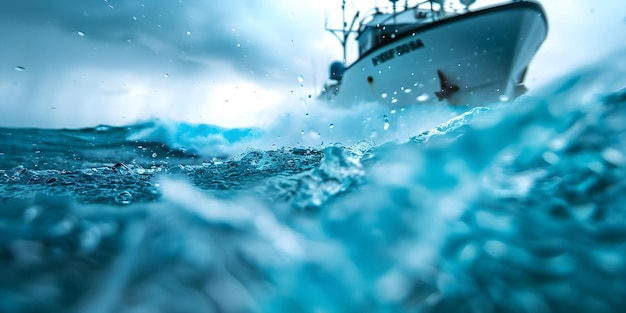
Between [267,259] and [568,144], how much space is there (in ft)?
4.96

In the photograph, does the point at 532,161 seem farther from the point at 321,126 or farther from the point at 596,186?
the point at 321,126

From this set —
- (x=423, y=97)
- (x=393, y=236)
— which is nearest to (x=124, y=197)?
(x=393, y=236)

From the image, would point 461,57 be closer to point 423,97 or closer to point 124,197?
point 423,97

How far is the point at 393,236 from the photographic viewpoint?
1228mm

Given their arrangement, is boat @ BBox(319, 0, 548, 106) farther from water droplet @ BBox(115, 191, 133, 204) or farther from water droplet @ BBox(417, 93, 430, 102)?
water droplet @ BBox(115, 191, 133, 204)

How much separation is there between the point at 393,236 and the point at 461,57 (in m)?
8.92

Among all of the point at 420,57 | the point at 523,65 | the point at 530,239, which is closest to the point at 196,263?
the point at 530,239

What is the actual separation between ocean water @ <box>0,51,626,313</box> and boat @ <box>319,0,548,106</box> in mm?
7419

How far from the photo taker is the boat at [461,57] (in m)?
8.31

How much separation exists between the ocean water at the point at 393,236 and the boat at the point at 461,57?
24.3 ft

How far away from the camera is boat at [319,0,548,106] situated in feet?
27.3

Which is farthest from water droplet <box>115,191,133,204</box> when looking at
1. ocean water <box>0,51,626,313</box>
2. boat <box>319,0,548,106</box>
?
boat <box>319,0,548,106</box>

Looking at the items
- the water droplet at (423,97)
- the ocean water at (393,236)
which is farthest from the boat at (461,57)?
the ocean water at (393,236)

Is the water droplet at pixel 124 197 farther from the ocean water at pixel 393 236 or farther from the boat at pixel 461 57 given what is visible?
the boat at pixel 461 57
